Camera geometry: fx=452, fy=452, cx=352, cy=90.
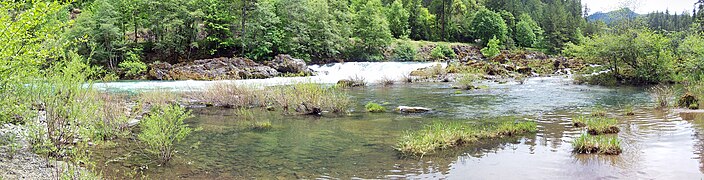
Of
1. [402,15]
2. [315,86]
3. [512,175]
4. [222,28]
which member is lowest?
[512,175]

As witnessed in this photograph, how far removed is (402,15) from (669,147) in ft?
218

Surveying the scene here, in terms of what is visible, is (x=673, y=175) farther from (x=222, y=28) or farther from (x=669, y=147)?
(x=222, y=28)

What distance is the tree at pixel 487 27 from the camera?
253 ft

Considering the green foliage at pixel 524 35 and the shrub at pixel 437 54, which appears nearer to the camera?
the shrub at pixel 437 54

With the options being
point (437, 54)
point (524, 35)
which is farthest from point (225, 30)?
point (524, 35)

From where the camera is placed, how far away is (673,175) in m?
7.98

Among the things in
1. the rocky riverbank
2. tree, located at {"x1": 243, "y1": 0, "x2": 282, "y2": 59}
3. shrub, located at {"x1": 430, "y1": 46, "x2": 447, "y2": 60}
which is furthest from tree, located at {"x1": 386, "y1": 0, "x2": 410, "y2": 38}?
the rocky riverbank

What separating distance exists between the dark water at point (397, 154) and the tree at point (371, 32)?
4216 centimetres

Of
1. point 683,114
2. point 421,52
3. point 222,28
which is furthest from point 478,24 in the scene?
point 683,114

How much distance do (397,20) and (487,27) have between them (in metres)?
16.0

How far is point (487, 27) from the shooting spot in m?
76.9

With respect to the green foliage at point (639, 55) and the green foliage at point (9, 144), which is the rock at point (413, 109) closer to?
the green foliage at point (9, 144)

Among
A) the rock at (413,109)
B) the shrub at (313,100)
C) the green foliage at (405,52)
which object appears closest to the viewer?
the shrub at (313,100)

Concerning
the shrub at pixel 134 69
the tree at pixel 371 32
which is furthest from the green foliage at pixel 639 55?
the shrub at pixel 134 69
